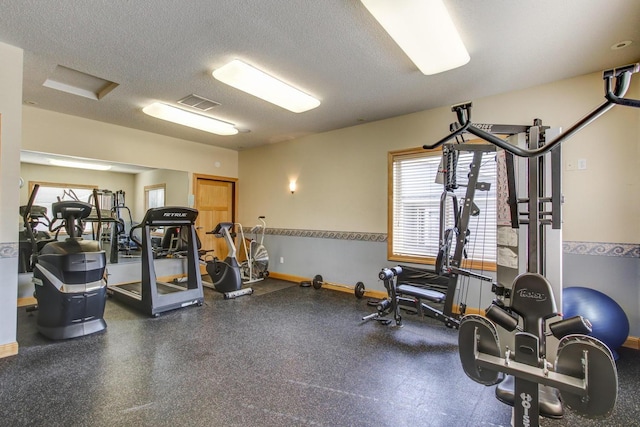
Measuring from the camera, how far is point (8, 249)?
273 centimetres

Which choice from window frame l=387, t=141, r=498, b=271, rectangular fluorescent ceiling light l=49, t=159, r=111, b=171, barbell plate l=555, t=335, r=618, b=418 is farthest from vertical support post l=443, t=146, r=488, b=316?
rectangular fluorescent ceiling light l=49, t=159, r=111, b=171

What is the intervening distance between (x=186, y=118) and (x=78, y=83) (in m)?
1.26

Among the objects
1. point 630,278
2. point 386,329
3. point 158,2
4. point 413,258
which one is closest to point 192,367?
point 386,329

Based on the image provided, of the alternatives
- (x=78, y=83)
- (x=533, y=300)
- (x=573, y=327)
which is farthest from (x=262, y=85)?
(x=573, y=327)

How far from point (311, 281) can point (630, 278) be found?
422 cm

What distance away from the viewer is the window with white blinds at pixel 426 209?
12.7ft

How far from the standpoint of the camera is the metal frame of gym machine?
1237mm

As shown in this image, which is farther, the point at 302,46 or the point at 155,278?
the point at 155,278

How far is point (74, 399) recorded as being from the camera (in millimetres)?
2088

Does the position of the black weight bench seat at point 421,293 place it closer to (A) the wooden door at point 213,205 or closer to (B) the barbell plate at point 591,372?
(B) the barbell plate at point 591,372

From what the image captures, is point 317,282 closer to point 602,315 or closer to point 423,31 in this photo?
point 602,315

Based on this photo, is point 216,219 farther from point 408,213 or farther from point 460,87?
point 460,87

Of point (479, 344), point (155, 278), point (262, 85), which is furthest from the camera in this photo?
point (155, 278)

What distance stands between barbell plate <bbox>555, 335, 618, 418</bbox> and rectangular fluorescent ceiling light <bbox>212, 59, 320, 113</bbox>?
3.25 meters
